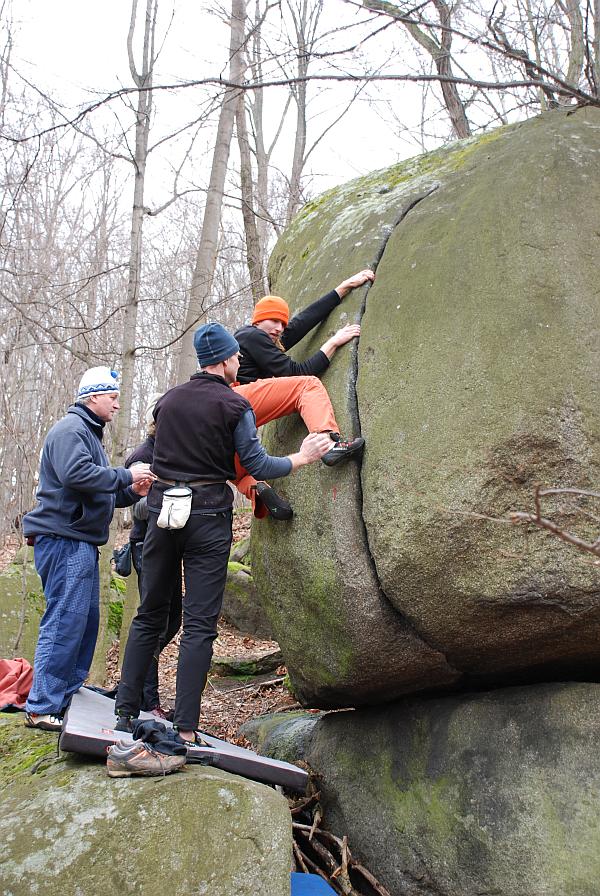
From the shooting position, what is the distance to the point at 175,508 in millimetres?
4191

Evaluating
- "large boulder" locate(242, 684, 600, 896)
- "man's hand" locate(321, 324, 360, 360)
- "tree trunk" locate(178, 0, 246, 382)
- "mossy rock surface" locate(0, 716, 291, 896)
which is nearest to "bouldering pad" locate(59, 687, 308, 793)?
"mossy rock surface" locate(0, 716, 291, 896)

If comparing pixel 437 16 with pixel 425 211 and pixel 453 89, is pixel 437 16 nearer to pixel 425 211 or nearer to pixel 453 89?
pixel 453 89

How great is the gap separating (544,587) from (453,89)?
7.43m

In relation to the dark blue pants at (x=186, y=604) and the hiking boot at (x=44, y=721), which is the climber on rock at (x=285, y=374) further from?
the hiking boot at (x=44, y=721)

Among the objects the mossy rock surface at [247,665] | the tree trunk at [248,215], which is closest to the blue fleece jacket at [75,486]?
the mossy rock surface at [247,665]

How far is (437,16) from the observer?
7.96 m

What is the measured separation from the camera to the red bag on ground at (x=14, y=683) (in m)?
5.48

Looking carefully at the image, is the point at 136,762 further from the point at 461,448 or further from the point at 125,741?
the point at 461,448

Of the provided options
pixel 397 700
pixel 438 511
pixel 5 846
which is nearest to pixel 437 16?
pixel 438 511

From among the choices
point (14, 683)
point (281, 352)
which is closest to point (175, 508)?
point (281, 352)

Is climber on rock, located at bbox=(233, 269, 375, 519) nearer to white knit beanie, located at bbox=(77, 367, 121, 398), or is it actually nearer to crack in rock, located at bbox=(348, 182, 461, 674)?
crack in rock, located at bbox=(348, 182, 461, 674)

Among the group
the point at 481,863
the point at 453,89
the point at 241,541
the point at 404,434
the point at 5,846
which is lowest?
the point at 481,863

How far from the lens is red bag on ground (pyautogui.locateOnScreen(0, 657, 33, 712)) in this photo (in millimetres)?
5480

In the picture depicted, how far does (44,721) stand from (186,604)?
1.43 metres
